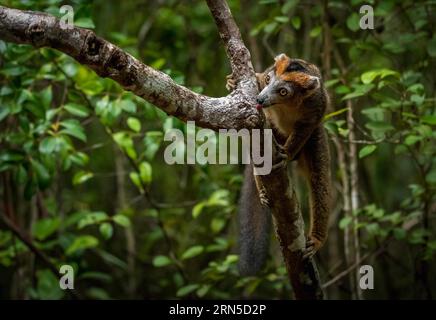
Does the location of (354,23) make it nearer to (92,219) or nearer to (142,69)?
(142,69)

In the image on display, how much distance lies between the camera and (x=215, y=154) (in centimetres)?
475

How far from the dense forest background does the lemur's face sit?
0.33m

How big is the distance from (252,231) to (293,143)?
91 cm

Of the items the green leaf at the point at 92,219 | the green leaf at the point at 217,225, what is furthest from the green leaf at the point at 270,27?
the green leaf at the point at 92,219

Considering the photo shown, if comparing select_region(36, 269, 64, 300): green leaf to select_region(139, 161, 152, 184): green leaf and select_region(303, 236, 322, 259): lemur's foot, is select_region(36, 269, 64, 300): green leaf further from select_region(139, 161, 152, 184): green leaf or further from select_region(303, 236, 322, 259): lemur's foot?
select_region(303, 236, 322, 259): lemur's foot

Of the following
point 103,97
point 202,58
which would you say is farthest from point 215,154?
point 202,58

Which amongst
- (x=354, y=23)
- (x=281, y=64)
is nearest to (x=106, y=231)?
(x=281, y=64)

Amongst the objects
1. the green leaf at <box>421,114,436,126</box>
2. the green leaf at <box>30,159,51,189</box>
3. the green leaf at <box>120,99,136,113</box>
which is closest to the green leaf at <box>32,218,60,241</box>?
the green leaf at <box>30,159,51,189</box>

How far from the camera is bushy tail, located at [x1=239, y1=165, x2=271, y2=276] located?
14.8 ft

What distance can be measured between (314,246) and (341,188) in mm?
1793

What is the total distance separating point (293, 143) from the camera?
13.2 feet

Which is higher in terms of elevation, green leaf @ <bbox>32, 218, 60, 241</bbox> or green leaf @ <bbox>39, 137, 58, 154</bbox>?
green leaf @ <bbox>39, 137, 58, 154</bbox>

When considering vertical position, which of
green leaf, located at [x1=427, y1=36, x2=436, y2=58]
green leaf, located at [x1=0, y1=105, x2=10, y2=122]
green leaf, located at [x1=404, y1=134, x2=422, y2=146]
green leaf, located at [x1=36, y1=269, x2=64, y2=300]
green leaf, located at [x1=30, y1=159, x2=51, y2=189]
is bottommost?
green leaf, located at [x1=36, y1=269, x2=64, y2=300]
